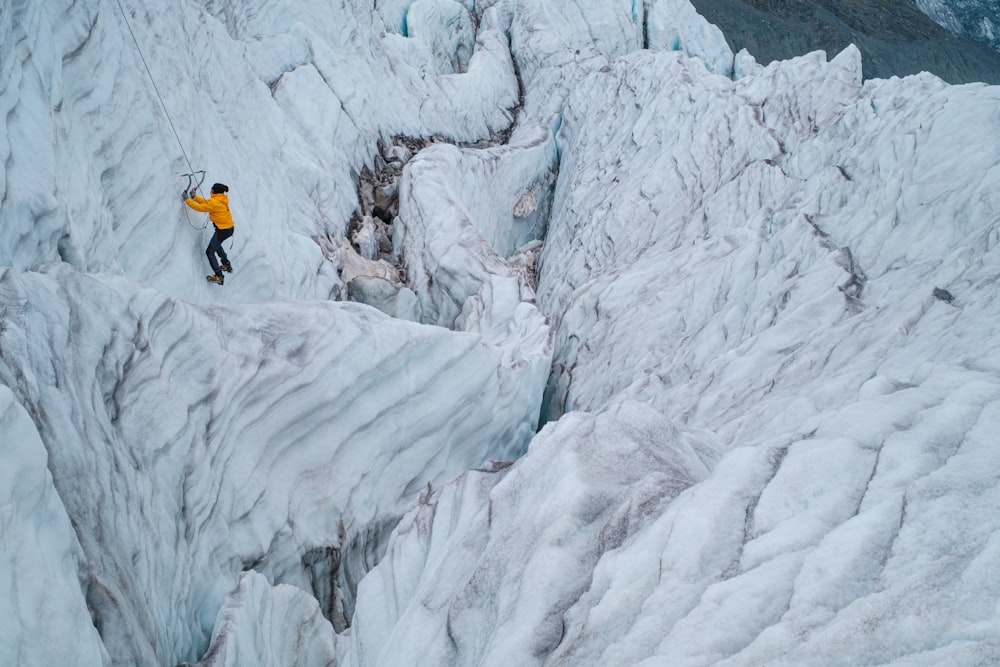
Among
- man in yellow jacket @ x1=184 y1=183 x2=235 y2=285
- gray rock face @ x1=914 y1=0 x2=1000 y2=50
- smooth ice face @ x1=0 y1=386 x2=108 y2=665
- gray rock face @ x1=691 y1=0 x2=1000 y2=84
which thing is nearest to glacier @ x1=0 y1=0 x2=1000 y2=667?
smooth ice face @ x1=0 y1=386 x2=108 y2=665

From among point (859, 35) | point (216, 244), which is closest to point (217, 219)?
point (216, 244)

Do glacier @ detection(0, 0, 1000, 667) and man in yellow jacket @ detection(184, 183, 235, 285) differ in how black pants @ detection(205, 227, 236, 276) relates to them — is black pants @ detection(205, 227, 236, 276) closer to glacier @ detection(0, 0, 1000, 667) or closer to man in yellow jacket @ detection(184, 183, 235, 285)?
man in yellow jacket @ detection(184, 183, 235, 285)

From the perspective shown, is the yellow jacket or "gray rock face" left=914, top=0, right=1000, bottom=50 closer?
the yellow jacket

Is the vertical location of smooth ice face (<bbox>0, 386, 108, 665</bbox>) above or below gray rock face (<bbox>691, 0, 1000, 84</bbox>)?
below

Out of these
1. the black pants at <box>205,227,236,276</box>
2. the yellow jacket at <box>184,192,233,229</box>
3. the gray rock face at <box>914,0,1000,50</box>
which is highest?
the gray rock face at <box>914,0,1000,50</box>

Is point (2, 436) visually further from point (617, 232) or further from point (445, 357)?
point (617, 232)

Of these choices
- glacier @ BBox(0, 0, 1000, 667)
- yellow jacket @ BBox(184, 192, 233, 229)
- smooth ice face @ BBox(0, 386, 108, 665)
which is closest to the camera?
smooth ice face @ BBox(0, 386, 108, 665)

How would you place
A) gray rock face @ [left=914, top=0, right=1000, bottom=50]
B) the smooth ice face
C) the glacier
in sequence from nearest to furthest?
the smooth ice face, the glacier, gray rock face @ [left=914, top=0, right=1000, bottom=50]

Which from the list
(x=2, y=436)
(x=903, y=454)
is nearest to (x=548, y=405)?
(x=903, y=454)

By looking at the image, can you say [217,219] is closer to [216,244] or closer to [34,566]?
[216,244]
